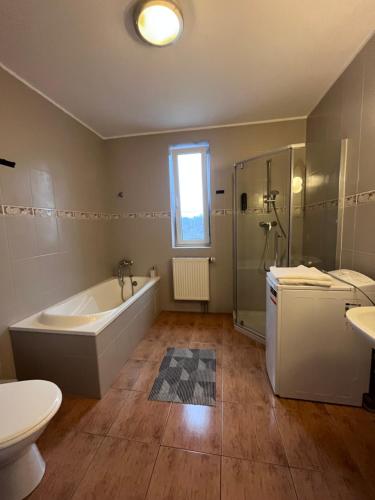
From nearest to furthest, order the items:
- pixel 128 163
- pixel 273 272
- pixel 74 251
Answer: pixel 273 272 → pixel 74 251 → pixel 128 163

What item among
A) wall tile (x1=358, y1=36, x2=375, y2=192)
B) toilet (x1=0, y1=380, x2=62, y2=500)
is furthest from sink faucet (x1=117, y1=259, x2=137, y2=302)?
wall tile (x1=358, y1=36, x2=375, y2=192)

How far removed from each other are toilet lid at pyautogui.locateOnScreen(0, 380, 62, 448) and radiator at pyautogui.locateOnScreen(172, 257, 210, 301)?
72.0 inches

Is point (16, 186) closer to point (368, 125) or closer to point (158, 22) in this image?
point (158, 22)

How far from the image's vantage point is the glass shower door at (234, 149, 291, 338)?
7.19ft

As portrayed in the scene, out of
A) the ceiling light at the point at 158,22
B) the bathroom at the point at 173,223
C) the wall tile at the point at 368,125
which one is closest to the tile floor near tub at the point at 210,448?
the bathroom at the point at 173,223

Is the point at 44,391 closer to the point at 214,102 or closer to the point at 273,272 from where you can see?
the point at 273,272

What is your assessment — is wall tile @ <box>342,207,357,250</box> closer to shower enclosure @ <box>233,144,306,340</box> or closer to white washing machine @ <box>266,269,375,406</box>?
white washing machine @ <box>266,269,375,406</box>

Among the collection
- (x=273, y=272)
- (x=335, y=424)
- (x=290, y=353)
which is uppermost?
(x=273, y=272)

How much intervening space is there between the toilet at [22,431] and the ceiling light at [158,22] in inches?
79.0

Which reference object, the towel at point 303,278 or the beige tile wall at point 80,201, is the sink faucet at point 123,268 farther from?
the towel at point 303,278

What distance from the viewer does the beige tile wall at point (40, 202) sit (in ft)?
5.17

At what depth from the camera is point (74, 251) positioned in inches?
89.4

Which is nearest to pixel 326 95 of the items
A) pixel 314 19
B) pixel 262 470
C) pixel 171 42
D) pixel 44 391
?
pixel 314 19

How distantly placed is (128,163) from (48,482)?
9.45 ft
